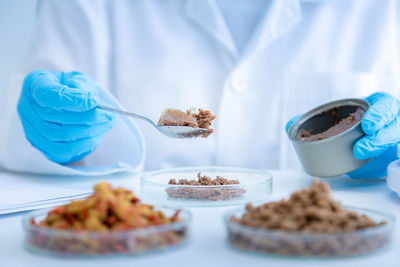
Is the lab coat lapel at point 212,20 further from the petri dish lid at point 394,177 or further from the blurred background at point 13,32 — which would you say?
the blurred background at point 13,32

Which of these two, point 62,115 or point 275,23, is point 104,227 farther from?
point 275,23

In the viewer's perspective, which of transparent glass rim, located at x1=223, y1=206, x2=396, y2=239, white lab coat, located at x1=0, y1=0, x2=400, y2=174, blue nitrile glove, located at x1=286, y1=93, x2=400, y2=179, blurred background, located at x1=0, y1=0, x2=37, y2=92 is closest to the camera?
transparent glass rim, located at x1=223, y1=206, x2=396, y2=239

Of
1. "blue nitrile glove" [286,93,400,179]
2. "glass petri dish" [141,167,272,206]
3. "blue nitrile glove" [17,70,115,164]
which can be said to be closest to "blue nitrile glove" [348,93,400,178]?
"blue nitrile glove" [286,93,400,179]

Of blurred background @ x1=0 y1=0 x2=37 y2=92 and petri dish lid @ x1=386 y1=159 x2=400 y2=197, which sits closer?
petri dish lid @ x1=386 y1=159 x2=400 y2=197

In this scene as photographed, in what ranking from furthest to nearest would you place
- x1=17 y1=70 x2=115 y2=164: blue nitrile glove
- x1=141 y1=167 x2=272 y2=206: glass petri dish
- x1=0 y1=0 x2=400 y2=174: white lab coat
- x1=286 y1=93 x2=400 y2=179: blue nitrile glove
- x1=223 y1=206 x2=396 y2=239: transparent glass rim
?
x1=0 y1=0 x2=400 y2=174: white lab coat → x1=17 y1=70 x2=115 y2=164: blue nitrile glove → x1=286 y1=93 x2=400 y2=179: blue nitrile glove → x1=141 y1=167 x2=272 y2=206: glass petri dish → x1=223 y1=206 x2=396 y2=239: transparent glass rim

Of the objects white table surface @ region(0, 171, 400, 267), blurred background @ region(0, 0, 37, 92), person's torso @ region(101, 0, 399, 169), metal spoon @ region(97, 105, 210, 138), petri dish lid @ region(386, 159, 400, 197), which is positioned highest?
blurred background @ region(0, 0, 37, 92)

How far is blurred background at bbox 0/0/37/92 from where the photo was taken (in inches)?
83.1

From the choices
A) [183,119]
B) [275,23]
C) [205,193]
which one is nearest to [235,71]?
[275,23]

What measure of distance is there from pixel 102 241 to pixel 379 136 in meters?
0.86

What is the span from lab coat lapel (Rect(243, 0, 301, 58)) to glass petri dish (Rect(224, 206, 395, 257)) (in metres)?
1.10

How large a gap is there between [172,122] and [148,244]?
0.57 metres

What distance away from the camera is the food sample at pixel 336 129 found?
3.80 feet

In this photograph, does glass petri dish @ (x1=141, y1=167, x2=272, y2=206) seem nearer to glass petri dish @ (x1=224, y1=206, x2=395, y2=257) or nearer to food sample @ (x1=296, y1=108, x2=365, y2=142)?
food sample @ (x1=296, y1=108, x2=365, y2=142)

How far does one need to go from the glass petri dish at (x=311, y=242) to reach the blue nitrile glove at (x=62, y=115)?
0.74 m
